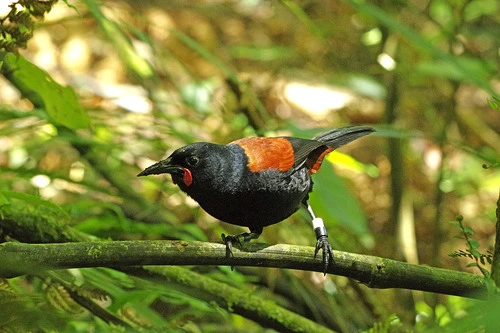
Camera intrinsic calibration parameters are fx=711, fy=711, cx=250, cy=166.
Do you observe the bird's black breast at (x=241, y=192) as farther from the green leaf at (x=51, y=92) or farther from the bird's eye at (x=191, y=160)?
the green leaf at (x=51, y=92)

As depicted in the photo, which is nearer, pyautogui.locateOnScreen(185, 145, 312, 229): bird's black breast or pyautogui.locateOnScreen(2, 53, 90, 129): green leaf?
pyautogui.locateOnScreen(2, 53, 90, 129): green leaf

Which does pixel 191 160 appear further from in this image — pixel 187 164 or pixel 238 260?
pixel 238 260

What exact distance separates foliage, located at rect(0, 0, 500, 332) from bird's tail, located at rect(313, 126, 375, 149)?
0.17 m

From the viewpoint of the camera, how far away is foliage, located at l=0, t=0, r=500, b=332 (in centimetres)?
243

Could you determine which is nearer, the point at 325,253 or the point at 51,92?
the point at 325,253

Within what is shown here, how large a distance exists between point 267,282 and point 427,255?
2.98 metres

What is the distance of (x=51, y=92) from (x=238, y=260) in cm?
87

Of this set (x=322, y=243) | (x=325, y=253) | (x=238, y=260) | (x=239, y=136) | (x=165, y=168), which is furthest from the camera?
(x=239, y=136)

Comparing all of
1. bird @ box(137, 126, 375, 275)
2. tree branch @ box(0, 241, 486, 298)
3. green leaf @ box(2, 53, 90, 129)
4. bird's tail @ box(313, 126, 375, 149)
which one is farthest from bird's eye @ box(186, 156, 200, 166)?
bird's tail @ box(313, 126, 375, 149)

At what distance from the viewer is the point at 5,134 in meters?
3.07

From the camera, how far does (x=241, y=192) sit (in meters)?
2.72

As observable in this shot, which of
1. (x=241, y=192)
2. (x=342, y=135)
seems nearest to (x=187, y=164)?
(x=241, y=192)

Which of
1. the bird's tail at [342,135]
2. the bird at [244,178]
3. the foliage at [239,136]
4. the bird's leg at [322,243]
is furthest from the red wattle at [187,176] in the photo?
the bird's tail at [342,135]

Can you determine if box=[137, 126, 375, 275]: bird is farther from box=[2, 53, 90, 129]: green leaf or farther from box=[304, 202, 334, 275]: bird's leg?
box=[2, 53, 90, 129]: green leaf
